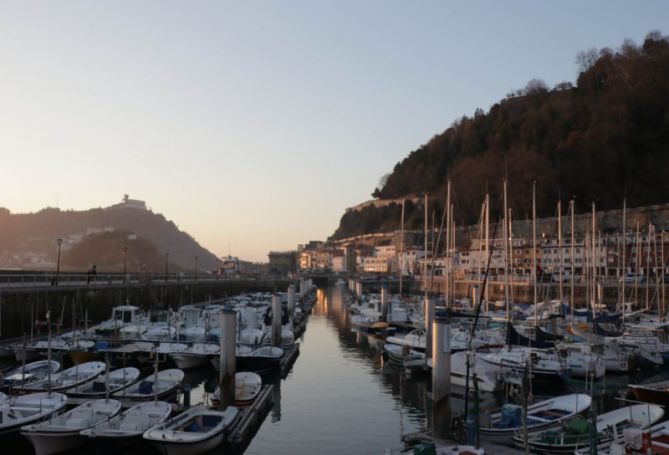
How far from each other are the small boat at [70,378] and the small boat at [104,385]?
0.34m

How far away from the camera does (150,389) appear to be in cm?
2288

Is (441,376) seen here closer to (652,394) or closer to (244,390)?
(244,390)

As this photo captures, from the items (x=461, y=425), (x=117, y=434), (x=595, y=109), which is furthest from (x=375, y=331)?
(x=595, y=109)

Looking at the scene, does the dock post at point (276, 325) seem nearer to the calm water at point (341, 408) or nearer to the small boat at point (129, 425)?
the calm water at point (341, 408)

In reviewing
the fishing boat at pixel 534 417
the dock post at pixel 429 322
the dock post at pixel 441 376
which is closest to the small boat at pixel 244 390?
the dock post at pixel 441 376

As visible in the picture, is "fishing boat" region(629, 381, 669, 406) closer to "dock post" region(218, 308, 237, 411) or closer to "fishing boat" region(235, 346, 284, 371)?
"dock post" region(218, 308, 237, 411)

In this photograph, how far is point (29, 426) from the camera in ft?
56.5

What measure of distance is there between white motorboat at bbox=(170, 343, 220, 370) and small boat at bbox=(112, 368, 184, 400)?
6338mm

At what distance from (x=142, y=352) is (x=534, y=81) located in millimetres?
153723

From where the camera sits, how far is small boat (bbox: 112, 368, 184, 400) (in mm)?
22000

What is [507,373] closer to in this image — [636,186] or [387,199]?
[636,186]

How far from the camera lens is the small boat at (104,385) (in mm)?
22047

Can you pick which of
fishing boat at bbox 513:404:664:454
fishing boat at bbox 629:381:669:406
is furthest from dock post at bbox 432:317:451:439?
fishing boat at bbox 629:381:669:406

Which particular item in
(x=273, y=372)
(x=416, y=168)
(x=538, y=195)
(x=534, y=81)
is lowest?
(x=273, y=372)
